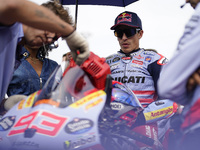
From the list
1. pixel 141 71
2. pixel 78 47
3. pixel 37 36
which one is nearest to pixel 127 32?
pixel 141 71

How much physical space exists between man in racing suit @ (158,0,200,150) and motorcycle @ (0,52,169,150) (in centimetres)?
31

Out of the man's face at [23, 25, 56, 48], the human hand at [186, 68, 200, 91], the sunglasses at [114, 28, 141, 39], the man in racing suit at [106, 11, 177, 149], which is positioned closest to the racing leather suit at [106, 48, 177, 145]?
the man in racing suit at [106, 11, 177, 149]

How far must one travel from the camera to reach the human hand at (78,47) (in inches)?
53.3

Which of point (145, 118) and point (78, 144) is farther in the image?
point (145, 118)

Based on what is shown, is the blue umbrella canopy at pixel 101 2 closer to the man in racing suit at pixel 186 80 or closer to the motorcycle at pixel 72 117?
the motorcycle at pixel 72 117

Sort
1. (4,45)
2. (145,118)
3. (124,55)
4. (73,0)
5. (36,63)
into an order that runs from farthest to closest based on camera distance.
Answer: (73,0)
(124,55)
(36,63)
(145,118)
(4,45)

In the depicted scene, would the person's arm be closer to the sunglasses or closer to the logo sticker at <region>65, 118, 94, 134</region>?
the logo sticker at <region>65, 118, 94, 134</region>

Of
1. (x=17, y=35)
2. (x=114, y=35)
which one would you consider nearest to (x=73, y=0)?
(x=114, y=35)

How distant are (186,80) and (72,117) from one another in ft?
1.69

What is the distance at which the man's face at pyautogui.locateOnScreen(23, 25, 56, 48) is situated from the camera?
175 cm

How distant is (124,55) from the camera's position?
114 inches

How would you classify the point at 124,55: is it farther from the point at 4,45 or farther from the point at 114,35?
the point at 4,45

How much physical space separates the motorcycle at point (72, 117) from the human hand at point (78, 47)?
1.4 inches

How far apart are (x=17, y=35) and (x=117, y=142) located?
2.76 ft
